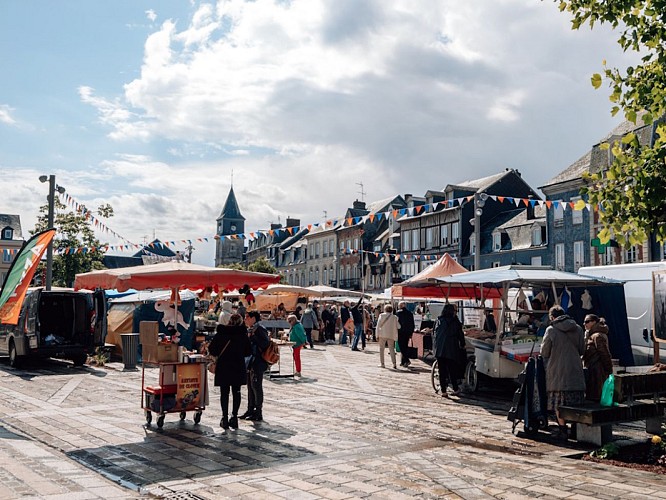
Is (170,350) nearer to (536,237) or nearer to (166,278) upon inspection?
(166,278)

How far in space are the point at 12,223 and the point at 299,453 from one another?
274 ft

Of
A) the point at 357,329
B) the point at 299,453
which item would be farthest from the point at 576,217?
the point at 299,453

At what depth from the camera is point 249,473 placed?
6.94m

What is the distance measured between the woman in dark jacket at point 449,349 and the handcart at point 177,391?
490cm

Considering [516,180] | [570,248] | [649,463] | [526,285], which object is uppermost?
[516,180]

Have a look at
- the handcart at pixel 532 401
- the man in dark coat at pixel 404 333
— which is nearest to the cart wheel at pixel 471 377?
the handcart at pixel 532 401

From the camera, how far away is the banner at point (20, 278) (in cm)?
877

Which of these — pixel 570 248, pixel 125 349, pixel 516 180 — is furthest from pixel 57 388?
pixel 516 180

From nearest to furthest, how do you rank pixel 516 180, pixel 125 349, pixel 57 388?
pixel 57 388
pixel 125 349
pixel 516 180

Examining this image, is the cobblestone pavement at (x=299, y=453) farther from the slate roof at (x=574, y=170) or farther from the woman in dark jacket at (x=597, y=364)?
the slate roof at (x=574, y=170)

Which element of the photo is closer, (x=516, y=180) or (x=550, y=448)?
(x=550, y=448)

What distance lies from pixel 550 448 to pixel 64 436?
6.04 m

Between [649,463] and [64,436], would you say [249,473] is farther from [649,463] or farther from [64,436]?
[649,463]

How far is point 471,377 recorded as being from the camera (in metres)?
13.8
